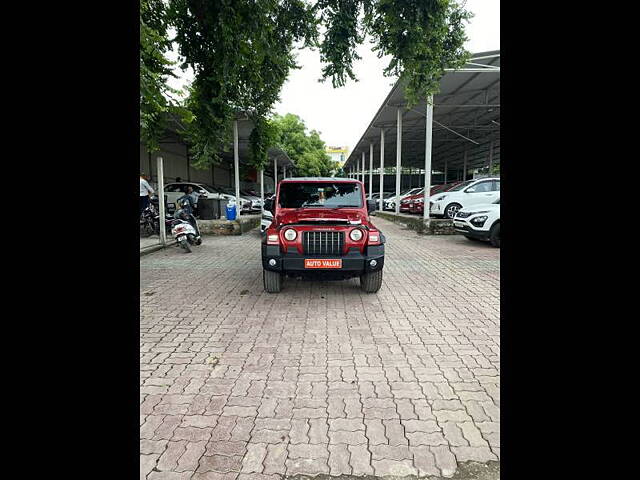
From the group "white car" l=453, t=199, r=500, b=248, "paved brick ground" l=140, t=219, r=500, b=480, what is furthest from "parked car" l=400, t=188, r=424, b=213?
"paved brick ground" l=140, t=219, r=500, b=480

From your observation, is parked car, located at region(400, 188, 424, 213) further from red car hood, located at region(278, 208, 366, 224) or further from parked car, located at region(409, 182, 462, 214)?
red car hood, located at region(278, 208, 366, 224)

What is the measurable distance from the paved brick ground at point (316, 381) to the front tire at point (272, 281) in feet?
0.40

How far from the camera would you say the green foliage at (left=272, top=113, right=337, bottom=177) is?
138 ft

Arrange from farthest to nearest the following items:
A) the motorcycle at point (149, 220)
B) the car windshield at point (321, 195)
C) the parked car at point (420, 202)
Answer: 1. the parked car at point (420, 202)
2. the motorcycle at point (149, 220)
3. the car windshield at point (321, 195)

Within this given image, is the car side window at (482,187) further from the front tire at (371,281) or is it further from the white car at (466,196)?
the front tire at (371,281)

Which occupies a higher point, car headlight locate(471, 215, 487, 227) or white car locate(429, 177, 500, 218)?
white car locate(429, 177, 500, 218)

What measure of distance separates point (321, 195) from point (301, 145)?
3935 cm

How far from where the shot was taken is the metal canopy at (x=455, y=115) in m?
14.3

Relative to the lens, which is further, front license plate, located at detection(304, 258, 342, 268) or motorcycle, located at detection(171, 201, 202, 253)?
motorcycle, located at detection(171, 201, 202, 253)

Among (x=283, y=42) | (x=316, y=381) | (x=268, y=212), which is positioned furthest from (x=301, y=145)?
(x=316, y=381)

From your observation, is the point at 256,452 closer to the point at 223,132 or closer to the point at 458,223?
the point at 223,132

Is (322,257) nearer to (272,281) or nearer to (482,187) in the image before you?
(272,281)

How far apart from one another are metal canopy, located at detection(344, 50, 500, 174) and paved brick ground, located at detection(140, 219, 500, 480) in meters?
3.41

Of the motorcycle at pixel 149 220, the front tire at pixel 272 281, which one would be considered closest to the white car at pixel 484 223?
the front tire at pixel 272 281
